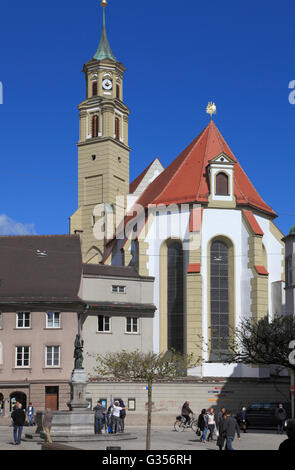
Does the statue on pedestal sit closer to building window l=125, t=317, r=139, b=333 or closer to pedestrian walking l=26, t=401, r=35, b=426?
pedestrian walking l=26, t=401, r=35, b=426

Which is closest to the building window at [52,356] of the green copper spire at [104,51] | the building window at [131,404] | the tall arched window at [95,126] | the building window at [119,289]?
the building window at [131,404]

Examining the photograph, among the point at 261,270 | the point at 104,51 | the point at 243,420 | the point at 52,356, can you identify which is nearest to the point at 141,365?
the point at 243,420

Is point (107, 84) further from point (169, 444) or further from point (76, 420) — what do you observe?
point (169, 444)

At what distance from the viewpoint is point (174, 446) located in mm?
24203

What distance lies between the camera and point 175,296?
158 feet

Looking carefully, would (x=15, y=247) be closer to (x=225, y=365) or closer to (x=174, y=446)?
(x=225, y=365)

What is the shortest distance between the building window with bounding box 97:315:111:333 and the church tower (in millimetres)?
17074

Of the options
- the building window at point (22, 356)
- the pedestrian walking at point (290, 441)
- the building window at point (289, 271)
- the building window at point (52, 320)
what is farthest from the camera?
the building window at point (52, 320)

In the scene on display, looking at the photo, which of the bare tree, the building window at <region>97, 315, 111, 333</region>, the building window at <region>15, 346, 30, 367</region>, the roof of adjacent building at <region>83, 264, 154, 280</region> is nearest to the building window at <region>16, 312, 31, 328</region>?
the building window at <region>15, 346, 30, 367</region>

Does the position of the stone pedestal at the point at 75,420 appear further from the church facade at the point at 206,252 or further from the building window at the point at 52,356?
the church facade at the point at 206,252

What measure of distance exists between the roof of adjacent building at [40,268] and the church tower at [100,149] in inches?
555

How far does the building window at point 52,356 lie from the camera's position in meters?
42.5

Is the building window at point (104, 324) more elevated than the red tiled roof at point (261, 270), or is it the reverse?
the red tiled roof at point (261, 270)

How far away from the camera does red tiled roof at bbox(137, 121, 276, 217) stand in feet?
165
